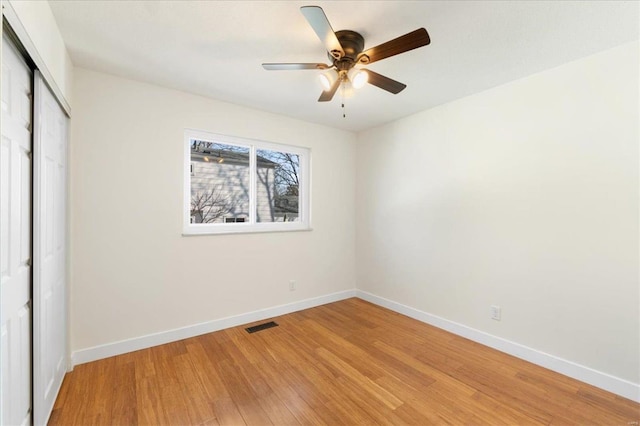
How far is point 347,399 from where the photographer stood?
1.89 metres

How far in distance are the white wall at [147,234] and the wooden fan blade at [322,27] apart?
172 cm

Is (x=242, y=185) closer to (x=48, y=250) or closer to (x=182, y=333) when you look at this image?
(x=182, y=333)

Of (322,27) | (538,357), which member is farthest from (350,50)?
(538,357)

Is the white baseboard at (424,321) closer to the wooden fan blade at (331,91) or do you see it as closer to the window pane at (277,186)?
the window pane at (277,186)

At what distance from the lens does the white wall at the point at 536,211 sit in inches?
77.6

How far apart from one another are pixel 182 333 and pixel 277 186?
192 cm

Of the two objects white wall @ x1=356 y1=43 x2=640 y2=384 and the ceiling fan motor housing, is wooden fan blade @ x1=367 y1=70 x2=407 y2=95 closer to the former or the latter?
the ceiling fan motor housing

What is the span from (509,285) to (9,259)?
344 centimetres

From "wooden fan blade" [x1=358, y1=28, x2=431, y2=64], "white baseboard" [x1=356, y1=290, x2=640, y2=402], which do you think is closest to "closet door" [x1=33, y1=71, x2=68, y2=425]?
"wooden fan blade" [x1=358, y1=28, x2=431, y2=64]

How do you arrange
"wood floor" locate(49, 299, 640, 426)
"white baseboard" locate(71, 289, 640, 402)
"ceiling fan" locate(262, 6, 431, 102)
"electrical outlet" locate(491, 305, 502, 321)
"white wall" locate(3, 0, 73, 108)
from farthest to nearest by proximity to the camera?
"electrical outlet" locate(491, 305, 502, 321) < "white baseboard" locate(71, 289, 640, 402) < "wood floor" locate(49, 299, 640, 426) < "ceiling fan" locate(262, 6, 431, 102) < "white wall" locate(3, 0, 73, 108)

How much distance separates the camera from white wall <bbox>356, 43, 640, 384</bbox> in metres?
1.97

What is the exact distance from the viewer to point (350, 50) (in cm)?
185

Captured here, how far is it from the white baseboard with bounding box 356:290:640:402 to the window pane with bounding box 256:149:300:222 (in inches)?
74.9

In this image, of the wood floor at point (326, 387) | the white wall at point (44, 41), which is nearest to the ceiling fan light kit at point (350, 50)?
the white wall at point (44, 41)
